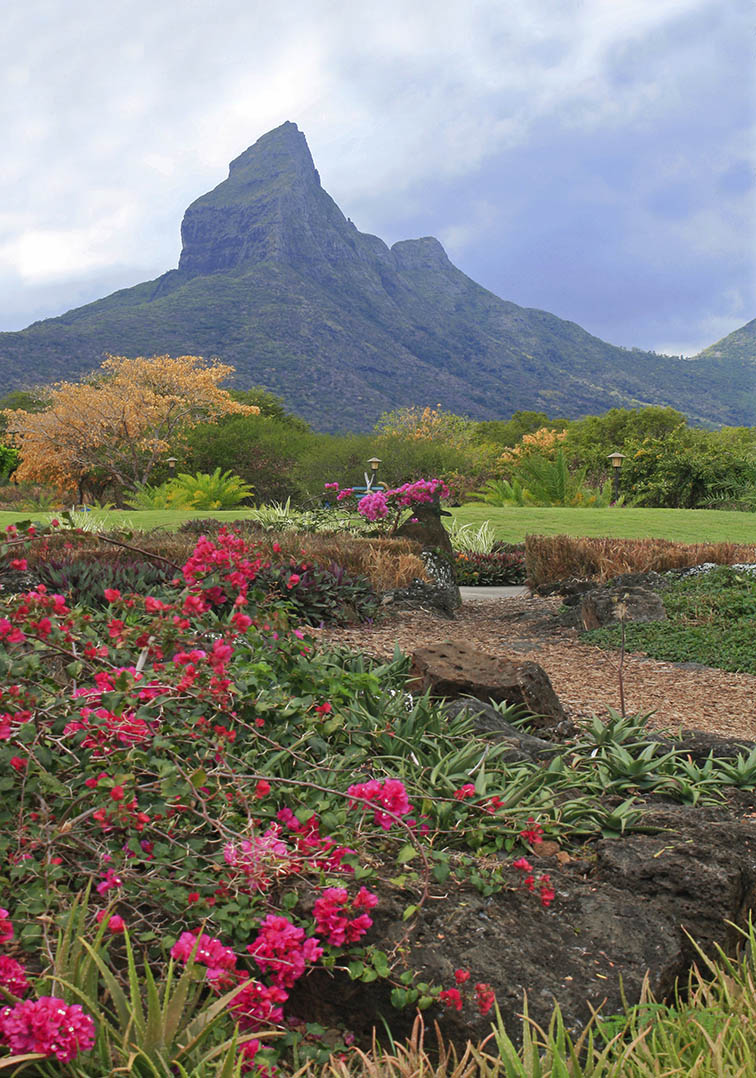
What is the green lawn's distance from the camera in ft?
42.9

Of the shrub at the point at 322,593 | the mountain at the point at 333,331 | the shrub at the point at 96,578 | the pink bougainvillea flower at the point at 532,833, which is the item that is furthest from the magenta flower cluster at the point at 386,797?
the mountain at the point at 333,331

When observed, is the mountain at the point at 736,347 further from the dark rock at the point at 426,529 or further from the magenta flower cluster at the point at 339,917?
the magenta flower cluster at the point at 339,917

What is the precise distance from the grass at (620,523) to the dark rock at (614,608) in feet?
16.6

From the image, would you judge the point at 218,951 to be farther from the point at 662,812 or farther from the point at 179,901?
the point at 662,812

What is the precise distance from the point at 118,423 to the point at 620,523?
70.3 feet

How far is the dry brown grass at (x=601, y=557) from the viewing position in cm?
922

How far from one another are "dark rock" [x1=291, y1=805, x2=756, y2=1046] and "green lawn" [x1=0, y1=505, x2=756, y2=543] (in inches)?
422

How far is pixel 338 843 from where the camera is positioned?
2006mm

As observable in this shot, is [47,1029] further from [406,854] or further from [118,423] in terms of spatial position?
[118,423]

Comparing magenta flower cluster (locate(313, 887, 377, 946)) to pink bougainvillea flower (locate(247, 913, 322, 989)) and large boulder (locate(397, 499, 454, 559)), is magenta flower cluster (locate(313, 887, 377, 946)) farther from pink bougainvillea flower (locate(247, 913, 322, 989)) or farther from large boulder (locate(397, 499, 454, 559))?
large boulder (locate(397, 499, 454, 559))

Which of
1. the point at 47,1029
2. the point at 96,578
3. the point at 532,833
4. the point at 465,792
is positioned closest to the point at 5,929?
the point at 47,1029

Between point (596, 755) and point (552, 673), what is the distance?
234cm

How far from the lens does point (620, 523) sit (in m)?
13.7

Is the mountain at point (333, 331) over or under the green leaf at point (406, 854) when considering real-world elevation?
over
